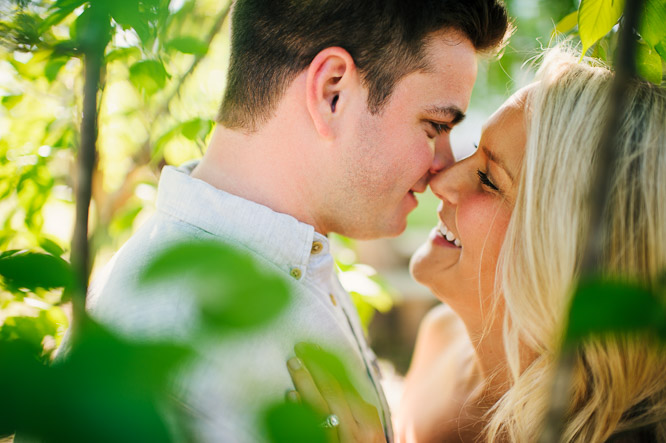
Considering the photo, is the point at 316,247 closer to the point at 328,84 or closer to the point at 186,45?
the point at 328,84

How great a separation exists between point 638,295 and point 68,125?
2.04m

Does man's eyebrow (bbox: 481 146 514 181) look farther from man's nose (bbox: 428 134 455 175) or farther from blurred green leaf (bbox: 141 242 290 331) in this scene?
blurred green leaf (bbox: 141 242 290 331)

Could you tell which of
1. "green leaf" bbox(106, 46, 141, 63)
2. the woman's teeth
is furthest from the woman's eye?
"green leaf" bbox(106, 46, 141, 63)

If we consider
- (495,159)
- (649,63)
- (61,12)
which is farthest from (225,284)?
(495,159)

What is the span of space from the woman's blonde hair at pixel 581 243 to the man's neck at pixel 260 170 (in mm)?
778

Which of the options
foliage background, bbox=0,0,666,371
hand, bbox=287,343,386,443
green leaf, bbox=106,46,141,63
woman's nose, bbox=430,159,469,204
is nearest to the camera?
foliage background, bbox=0,0,666,371

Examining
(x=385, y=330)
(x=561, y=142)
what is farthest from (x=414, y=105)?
(x=385, y=330)

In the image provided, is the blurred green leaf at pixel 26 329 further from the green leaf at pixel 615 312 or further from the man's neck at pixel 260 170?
the man's neck at pixel 260 170

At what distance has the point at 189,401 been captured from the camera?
3.65 feet

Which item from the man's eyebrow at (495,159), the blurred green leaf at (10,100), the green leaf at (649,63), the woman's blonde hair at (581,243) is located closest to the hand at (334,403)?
the woman's blonde hair at (581,243)

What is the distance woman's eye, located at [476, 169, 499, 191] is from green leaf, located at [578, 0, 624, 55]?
2.35 feet

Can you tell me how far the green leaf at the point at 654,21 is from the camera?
48.6 inches

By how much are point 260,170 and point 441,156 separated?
79 centimetres

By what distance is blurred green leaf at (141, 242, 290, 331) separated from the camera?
0.45 m
